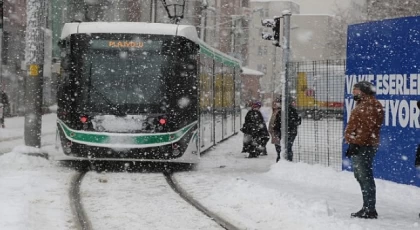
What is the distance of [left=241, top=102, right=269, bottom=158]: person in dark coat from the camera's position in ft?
63.4

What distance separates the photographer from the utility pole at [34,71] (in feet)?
53.2

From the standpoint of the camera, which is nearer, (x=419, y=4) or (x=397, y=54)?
(x=397, y=54)

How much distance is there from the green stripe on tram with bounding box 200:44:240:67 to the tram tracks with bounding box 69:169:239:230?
434 centimetres

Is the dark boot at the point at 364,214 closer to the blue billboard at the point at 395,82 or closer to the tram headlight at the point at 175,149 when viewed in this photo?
the blue billboard at the point at 395,82

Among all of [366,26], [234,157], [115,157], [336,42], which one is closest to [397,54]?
[366,26]

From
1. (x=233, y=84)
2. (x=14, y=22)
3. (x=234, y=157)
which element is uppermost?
(x=14, y=22)

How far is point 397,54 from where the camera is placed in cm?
1212

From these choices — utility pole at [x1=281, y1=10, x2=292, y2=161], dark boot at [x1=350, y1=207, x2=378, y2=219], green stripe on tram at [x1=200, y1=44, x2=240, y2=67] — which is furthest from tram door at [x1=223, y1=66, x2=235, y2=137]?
dark boot at [x1=350, y1=207, x2=378, y2=219]

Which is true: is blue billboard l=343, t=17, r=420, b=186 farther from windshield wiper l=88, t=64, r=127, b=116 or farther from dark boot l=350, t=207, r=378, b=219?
windshield wiper l=88, t=64, r=127, b=116

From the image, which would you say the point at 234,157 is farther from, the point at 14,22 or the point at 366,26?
the point at 14,22

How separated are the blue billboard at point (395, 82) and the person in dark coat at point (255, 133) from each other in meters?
6.50

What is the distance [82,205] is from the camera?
988 cm

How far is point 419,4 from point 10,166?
34307 mm

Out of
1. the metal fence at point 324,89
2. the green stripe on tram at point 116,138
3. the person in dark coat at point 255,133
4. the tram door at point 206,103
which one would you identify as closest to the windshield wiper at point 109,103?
the green stripe on tram at point 116,138
